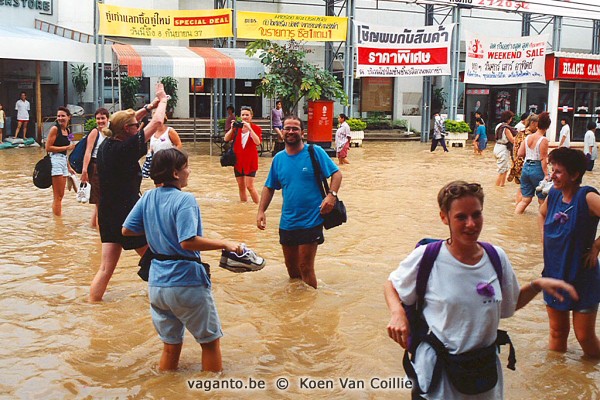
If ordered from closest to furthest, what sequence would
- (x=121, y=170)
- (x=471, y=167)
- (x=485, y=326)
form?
(x=485, y=326) → (x=121, y=170) → (x=471, y=167)

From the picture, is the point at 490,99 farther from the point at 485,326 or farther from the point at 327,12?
the point at 485,326

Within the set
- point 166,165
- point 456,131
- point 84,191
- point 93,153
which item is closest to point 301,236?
point 166,165

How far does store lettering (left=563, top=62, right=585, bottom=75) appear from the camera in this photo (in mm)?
28047

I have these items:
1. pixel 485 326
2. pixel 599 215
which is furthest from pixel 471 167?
pixel 485 326

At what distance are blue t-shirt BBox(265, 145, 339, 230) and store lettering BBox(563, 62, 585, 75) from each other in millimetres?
23956

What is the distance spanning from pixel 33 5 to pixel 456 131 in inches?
663

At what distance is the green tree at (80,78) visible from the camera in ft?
92.0

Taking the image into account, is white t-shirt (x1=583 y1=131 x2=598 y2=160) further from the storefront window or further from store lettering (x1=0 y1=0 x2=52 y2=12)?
store lettering (x1=0 y1=0 x2=52 y2=12)

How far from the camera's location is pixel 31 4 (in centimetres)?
2705

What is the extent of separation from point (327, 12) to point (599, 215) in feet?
85.7

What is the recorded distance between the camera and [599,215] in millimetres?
4926

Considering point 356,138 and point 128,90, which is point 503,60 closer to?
point 356,138

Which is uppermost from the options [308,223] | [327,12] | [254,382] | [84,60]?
[327,12]

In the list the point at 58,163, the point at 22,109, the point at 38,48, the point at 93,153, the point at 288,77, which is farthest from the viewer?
the point at 22,109
